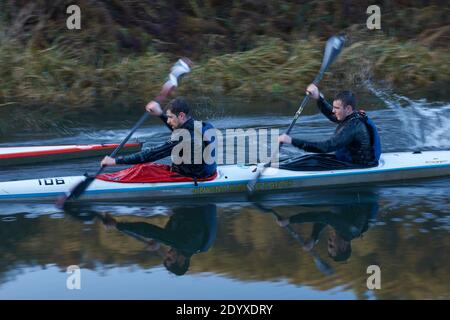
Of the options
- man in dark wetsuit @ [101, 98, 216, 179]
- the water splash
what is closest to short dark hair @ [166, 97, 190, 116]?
man in dark wetsuit @ [101, 98, 216, 179]

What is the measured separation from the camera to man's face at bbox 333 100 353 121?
963 centimetres

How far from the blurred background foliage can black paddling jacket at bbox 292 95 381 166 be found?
5.31m

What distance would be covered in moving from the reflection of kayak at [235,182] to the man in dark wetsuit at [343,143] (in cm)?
10

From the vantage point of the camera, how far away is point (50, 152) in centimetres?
1160

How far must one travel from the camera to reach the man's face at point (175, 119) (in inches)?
362

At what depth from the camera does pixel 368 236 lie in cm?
862

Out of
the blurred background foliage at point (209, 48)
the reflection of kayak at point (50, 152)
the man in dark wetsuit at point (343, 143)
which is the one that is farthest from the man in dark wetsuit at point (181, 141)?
the blurred background foliage at point (209, 48)

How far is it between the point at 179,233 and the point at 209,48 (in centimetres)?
835

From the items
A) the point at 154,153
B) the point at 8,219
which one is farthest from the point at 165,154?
the point at 8,219

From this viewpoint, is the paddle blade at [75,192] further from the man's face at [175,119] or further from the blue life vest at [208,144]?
the blue life vest at [208,144]

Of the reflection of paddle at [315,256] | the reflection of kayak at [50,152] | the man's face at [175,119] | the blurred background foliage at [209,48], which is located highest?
the blurred background foliage at [209,48]

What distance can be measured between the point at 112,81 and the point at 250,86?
8.30ft

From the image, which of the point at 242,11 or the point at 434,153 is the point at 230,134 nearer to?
the point at 434,153

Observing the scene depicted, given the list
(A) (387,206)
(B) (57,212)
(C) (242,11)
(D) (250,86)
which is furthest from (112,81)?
(A) (387,206)
